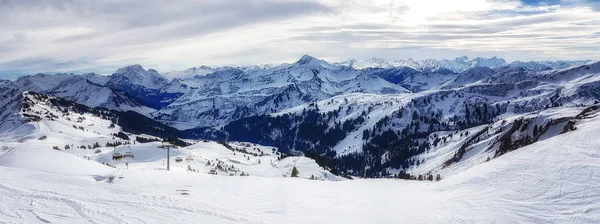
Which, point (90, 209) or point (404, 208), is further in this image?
point (404, 208)

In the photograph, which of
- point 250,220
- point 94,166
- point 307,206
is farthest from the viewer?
point 94,166

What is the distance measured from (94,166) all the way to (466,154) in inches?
6791

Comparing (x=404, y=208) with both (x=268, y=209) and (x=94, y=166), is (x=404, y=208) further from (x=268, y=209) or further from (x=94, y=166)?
(x=94, y=166)

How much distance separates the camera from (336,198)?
1193 inches

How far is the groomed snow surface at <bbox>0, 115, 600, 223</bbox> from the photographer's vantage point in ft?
66.8

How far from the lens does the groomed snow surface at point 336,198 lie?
2036cm

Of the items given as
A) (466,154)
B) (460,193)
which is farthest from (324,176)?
(460,193)

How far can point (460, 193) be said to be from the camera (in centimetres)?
2756

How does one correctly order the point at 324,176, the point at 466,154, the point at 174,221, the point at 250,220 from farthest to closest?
the point at 466,154
the point at 324,176
the point at 250,220
the point at 174,221

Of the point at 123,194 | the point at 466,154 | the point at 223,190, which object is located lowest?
Result: the point at 466,154

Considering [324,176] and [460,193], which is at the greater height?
[460,193]

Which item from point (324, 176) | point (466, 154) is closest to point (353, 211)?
point (324, 176)

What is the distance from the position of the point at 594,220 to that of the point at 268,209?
17.0 metres

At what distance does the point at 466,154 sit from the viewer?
602 ft
